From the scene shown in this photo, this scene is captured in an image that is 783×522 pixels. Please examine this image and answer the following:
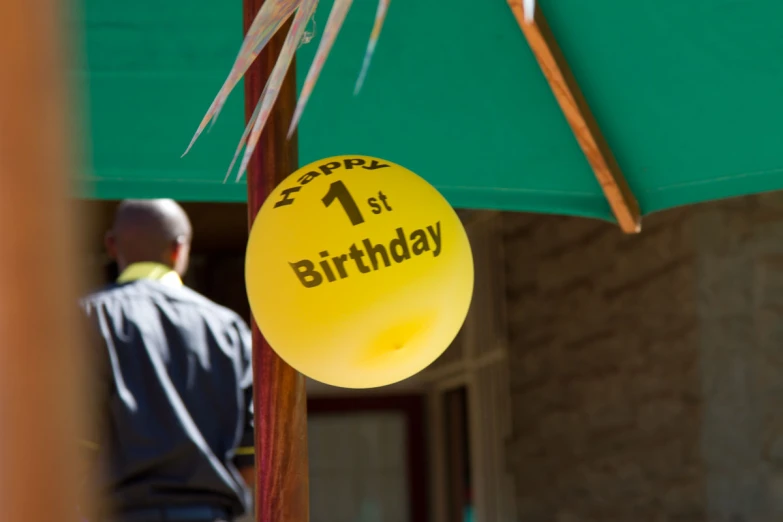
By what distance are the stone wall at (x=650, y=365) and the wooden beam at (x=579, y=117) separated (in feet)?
4.54

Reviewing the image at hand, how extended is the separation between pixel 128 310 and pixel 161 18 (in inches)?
28.5

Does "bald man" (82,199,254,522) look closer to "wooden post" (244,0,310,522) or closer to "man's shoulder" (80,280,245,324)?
"man's shoulder" (80,280,245,324)

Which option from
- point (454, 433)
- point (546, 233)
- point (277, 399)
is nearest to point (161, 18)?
point (277, 399)

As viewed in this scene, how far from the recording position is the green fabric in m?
2.50

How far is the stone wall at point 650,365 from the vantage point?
406 centimetres

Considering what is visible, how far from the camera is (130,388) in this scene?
275 centimetres

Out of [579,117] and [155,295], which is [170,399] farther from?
[579,117]

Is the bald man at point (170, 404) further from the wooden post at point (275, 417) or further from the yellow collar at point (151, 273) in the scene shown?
the wooden post at point (275, 417)

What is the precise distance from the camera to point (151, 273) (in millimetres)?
2996

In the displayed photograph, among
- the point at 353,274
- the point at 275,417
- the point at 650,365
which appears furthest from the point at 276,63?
the point at 650,365

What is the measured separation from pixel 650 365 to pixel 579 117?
2.13m

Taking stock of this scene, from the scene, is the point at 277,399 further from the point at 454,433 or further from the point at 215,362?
the point at 454,433

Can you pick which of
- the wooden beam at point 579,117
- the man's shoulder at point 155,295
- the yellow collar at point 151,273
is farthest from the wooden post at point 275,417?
the yellow collar at point 151,273

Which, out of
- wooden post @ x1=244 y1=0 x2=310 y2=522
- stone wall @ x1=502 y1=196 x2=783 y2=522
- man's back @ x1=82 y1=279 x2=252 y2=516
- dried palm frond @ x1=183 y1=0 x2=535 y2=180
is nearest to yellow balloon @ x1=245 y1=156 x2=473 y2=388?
dried palm frond @ x1=183 y1=0 x2=535 y2=180
